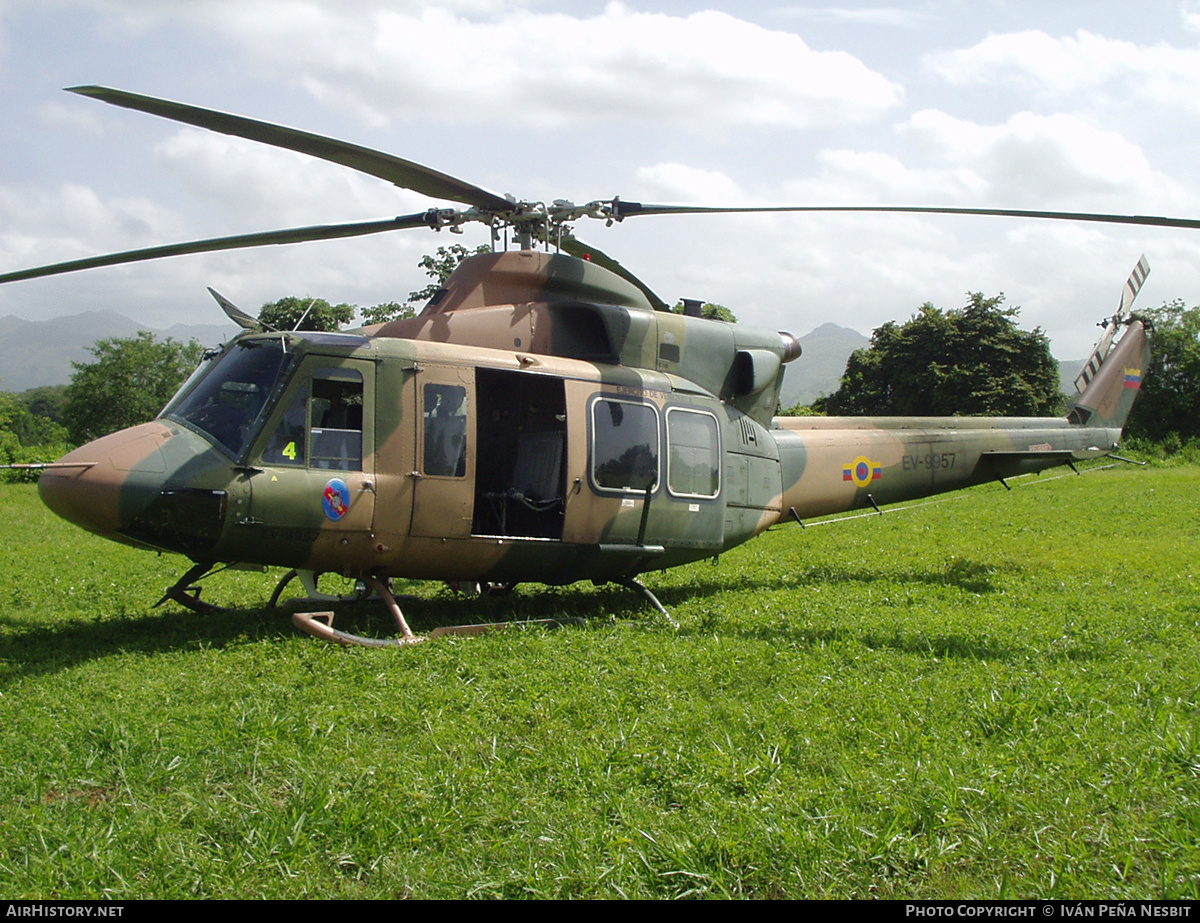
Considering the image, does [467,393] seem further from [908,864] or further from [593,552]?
[908,864]

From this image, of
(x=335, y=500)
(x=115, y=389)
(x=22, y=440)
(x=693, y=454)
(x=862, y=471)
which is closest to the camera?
(x=335, y=500)

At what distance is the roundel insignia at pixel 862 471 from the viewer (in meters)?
11.0

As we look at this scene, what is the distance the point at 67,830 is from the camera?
3.82 meters

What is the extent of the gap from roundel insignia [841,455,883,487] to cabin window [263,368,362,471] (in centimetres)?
609

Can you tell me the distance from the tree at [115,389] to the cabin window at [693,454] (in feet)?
187

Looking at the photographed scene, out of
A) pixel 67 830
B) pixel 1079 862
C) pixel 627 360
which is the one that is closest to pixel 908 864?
pixel 1079 862

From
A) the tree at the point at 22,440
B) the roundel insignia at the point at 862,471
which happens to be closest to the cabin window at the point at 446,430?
the tree at the point at 22,440

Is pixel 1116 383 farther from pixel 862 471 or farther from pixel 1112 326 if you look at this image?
pixel 862 471

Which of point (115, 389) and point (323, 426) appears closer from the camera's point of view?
point (323, 426)

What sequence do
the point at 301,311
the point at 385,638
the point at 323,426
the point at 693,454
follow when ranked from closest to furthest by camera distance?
the point at 323,426, the point at 385,638, the point at 693,454, the point at 301,311

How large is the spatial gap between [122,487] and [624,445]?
13.8 feet

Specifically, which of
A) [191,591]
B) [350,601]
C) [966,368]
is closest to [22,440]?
[966,368]

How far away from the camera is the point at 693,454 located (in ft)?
29.8

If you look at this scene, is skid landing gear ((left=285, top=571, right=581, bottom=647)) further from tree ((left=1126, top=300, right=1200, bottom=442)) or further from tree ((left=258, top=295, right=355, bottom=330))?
tree ((left=1126, top=300, right=1200, bottom=442))
